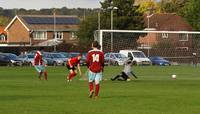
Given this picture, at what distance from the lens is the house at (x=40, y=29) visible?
13638 cm

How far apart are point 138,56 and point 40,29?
75.3 metres

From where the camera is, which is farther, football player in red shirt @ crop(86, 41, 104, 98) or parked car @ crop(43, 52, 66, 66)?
parked car @ crop(43, 52, 66, 66)

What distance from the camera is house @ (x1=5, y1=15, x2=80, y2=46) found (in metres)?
136

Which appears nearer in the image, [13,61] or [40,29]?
[13,61]

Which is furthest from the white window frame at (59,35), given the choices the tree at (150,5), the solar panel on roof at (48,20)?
the tree at (150,5)

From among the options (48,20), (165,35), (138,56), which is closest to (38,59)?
(165,35)

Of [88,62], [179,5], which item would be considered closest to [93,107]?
[88,62]

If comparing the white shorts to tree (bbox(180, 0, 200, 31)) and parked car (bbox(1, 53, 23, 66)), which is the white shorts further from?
tree (bbox(180, 0, 200, 31))

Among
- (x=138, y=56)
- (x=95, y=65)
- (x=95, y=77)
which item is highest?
(x=95, y=65)

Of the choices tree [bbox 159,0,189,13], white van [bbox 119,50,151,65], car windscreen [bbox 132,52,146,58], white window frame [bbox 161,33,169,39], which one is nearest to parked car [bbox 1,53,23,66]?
white van [bbox 119,50,151,65]

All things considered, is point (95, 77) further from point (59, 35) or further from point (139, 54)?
point (59, 35)

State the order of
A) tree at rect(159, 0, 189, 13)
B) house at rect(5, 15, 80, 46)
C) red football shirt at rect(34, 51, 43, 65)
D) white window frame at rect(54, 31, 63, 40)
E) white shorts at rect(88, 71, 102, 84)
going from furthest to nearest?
tree at rect(159, 0, 189, 13)
white window frame at rect(54, 31, 63, 40)
house at rect(5, 15, 80, 46)
red football shirt at rect(34, 51, 43, 65)
white shorts at rect(88, 71, 102, 84)

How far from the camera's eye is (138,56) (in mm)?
62812

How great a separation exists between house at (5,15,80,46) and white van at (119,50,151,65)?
7014cm
